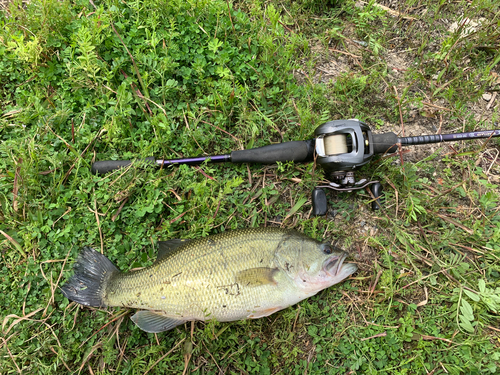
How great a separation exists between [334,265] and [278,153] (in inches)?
52.3

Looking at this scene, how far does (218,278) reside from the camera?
277 centimetres

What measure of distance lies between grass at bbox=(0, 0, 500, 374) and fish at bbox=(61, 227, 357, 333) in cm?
24

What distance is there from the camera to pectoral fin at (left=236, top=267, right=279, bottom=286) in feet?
9.14

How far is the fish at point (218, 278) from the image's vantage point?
278 centimetres

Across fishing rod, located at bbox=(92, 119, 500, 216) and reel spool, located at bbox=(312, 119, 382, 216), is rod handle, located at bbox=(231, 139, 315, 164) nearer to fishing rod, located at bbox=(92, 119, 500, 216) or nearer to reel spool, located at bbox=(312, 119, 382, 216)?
fishing rod, located at bbox=(92, 119, 500, 216)

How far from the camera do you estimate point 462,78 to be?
3869 millimetres

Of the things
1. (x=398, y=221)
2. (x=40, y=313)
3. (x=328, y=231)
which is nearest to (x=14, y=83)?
(x=40, y=313)

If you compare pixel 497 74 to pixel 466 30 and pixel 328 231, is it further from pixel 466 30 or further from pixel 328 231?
pixel 328 231

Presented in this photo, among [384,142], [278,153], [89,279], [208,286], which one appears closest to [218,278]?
[208,286]

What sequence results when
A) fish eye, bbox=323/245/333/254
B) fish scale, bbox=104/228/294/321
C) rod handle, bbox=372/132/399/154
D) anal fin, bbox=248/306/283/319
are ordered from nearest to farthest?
fish scale, bbox=104/228/294/321
anal fin, bbox=248/306/283/319
fish eye, bbox=323/245/333/254
rod handle, bbox=372/132/399/154

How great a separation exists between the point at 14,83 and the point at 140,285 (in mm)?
2964

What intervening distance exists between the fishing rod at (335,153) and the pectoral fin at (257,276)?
2.92 feet

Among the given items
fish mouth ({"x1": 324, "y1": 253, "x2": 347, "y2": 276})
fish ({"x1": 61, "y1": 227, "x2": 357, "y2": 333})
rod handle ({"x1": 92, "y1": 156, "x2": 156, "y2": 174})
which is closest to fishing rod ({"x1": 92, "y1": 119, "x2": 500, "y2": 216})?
rod handle ({"x1": 92, "y1": 156, "x2": 156, "y2": 174})

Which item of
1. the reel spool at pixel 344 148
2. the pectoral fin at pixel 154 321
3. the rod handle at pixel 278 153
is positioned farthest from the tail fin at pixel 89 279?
the reel spool at pixel 344 148
